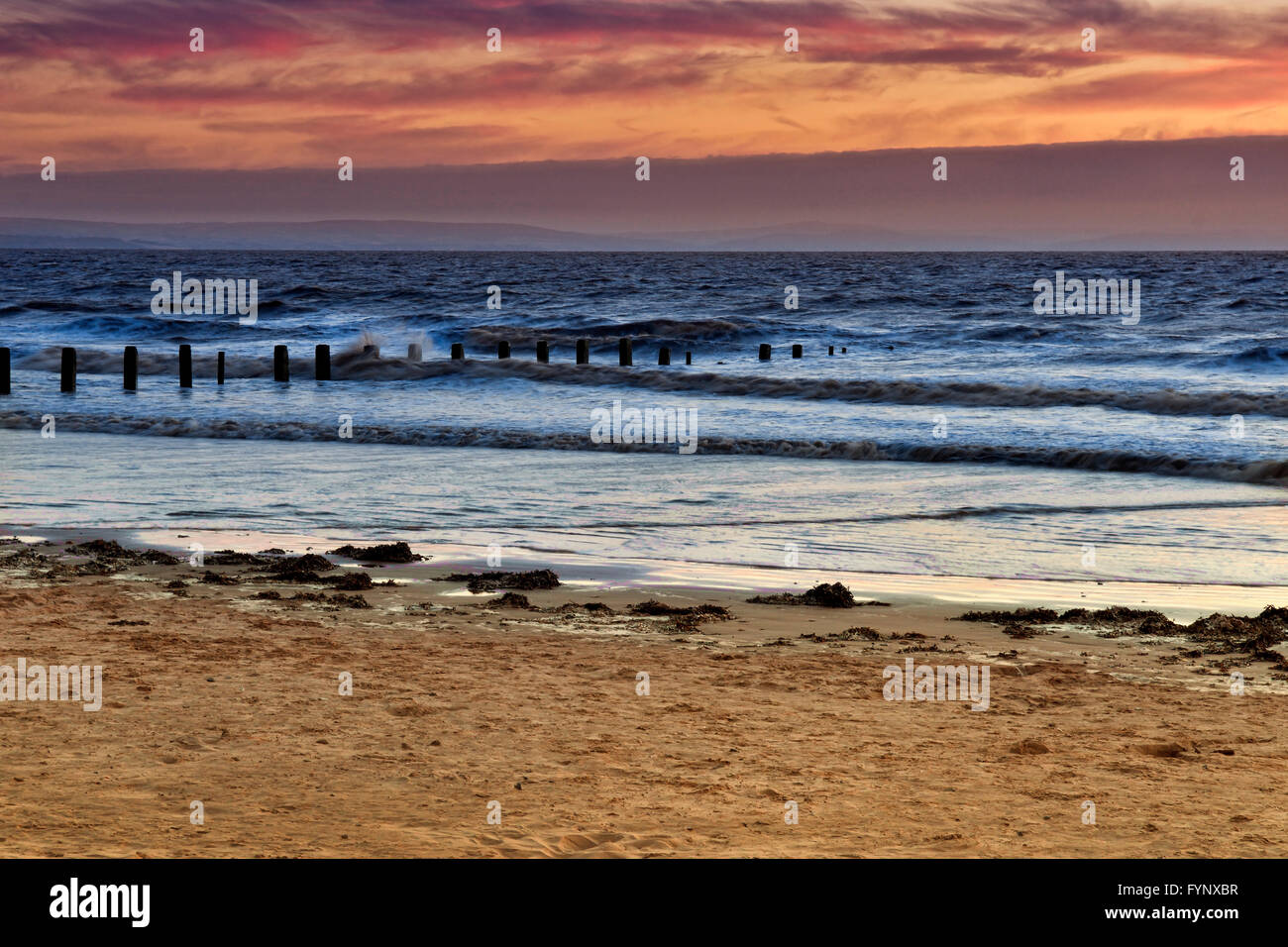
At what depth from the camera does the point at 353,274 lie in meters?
106

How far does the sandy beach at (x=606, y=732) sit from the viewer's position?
493 cm

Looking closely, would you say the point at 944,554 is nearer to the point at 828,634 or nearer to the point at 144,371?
the point at 828,634

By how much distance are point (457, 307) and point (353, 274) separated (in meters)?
43.7

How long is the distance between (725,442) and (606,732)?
14944 mm

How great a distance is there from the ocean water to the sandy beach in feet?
9.05

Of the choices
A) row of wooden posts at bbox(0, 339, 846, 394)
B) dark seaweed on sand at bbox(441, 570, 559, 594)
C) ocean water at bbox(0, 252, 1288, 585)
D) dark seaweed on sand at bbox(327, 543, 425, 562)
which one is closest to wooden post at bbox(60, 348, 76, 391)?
row of wooden posts at bbox(0, 339, 846, 394)

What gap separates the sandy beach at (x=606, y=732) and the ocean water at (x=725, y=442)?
9.05 ft

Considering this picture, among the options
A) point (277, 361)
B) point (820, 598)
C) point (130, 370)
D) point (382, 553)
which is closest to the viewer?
point (820, 598)

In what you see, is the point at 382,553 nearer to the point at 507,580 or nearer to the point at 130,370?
the point at 507,580

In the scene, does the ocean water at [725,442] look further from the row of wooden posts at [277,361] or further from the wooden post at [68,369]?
the wooden post at [68,369]

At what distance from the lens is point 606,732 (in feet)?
20.6

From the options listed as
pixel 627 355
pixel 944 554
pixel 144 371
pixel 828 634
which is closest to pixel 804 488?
pixel 944 554

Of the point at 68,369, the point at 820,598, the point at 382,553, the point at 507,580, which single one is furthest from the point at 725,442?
the point at 68,369

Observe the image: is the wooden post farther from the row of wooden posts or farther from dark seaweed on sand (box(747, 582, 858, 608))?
dark seaweed on sand (box(747, 582, 858, 608))
